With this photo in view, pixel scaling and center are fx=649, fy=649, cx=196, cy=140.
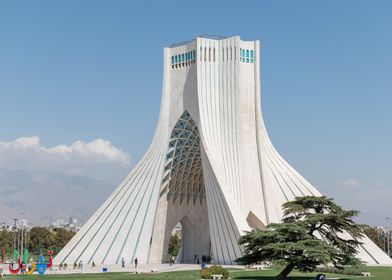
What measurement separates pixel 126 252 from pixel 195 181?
11072 millimetres

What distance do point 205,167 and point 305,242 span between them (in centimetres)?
1909

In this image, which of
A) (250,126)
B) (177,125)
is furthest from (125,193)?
(250,126)

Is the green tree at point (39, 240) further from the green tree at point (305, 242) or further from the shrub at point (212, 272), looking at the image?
the green tree at point (305, 242)

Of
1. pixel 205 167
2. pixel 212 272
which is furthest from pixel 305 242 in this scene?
pixel 205 167

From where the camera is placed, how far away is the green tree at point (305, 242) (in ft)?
81.9

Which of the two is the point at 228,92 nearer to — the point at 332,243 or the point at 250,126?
the point at 250,126

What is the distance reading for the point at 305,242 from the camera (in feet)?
81.9

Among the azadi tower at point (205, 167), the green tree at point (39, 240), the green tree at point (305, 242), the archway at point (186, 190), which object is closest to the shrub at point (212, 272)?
the green tree at point (305, 242)

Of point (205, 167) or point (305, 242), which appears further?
point (205, 167)

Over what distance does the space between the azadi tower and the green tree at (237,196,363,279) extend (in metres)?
Result: 13.2

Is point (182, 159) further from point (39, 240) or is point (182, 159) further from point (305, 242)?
point (39, 240)

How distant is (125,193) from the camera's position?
46719mm

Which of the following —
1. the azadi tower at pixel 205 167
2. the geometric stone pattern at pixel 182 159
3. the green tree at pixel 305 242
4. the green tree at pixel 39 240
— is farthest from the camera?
the green tree at pixel 39 240

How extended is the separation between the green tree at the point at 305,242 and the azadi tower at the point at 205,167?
13187 mm
